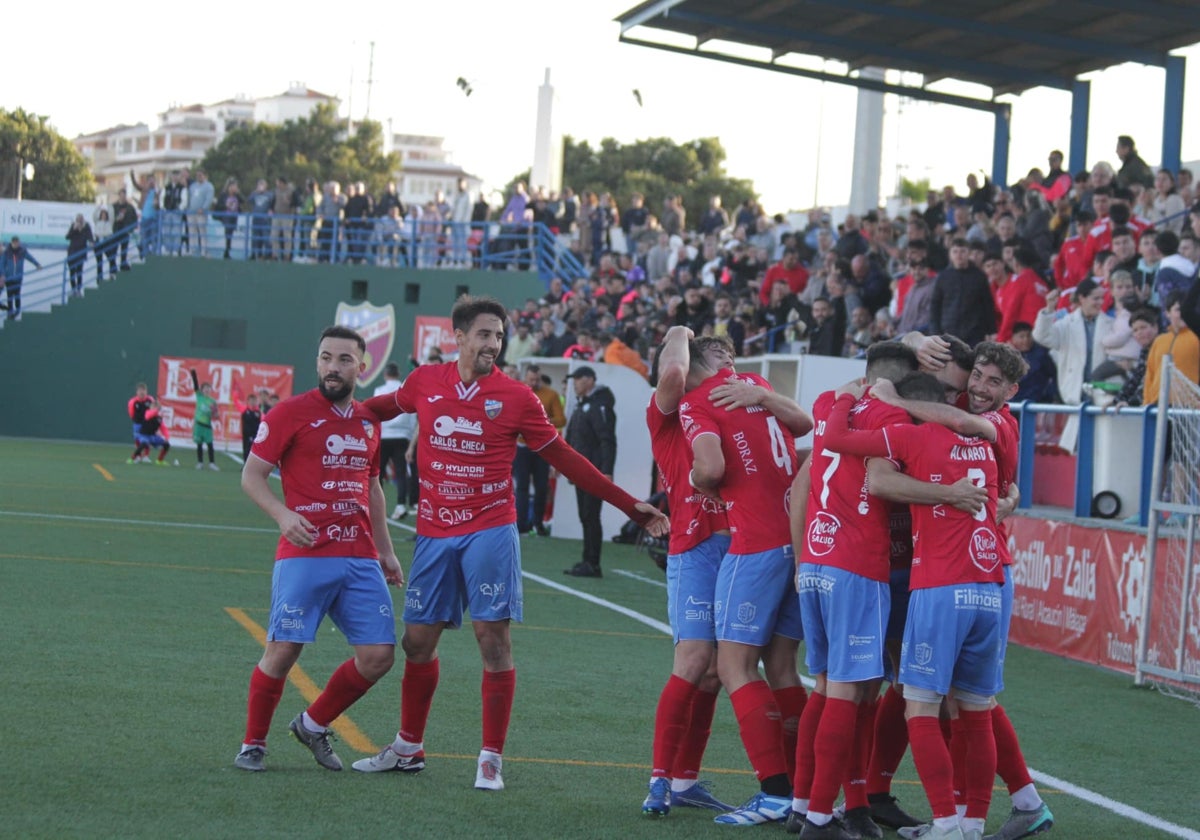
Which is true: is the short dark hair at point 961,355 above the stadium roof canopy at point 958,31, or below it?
below

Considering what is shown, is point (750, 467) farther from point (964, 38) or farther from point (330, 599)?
point (964, 38)

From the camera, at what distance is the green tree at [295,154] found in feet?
292

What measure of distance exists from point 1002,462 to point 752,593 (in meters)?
1.16

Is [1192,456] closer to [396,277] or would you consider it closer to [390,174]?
[396,277]

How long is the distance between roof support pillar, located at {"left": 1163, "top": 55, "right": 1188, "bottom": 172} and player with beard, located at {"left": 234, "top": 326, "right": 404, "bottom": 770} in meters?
15.6

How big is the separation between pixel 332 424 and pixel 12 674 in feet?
8.86

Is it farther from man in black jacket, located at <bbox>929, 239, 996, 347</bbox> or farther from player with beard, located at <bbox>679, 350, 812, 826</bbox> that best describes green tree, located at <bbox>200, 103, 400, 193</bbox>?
player with beard, located at <bbox>679, 350, 812, 826</bbox>

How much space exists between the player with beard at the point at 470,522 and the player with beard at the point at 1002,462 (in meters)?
1.41

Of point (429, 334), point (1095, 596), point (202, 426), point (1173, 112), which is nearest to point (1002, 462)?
point (1095, 596)

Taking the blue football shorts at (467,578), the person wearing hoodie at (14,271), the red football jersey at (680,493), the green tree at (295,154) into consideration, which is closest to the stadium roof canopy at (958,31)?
the red football jersey at (680,493)

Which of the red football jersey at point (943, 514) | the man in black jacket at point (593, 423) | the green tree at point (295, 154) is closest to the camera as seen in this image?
the red football jersey at point (943, 514)

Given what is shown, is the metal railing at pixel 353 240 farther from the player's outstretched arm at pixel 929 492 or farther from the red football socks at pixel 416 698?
the player's outstretched arm at pixel 929 492

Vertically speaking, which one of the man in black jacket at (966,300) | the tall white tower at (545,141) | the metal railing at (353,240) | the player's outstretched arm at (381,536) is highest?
the tall white tower at (545,141)

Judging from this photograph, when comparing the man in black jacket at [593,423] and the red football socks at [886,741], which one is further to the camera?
the man in black jacket at [593,423]
